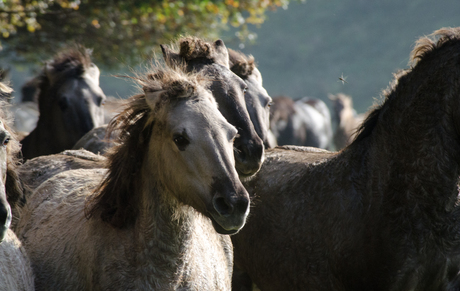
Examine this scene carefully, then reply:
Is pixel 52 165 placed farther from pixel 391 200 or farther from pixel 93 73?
pixel 391 200

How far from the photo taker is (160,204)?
111 inches

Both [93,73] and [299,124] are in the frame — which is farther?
[299,124]

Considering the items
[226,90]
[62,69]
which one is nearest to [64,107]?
[62,69]

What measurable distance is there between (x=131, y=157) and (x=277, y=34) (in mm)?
47544

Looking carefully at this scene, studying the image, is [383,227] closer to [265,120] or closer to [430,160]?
[430,160]

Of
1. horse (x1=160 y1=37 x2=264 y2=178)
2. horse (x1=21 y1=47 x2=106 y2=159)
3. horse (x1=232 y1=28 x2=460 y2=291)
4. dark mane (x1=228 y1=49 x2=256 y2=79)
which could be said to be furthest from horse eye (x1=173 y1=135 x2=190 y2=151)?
horse (x1=21 y1=47 x2=106 y2=159)

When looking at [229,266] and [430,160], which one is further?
[229,266]

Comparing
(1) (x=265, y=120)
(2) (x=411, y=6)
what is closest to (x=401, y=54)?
(2) (x=411, y=6)

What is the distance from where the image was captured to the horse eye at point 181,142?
263 centimetres

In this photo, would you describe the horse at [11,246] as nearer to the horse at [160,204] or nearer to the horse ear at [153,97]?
the horse at [160,204]

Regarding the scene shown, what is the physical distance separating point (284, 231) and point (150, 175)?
157 centimetres

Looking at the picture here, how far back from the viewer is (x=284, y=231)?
160 inches

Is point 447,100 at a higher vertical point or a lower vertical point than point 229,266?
higher

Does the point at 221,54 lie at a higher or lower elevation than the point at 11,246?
higher
